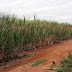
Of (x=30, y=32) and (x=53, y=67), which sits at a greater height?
(x=30, y=32)

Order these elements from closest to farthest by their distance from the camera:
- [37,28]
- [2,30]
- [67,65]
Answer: [67,65] → [2,30] → [37,28]

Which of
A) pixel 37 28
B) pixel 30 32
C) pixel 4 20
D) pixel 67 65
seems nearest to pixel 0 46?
pixel 4 20

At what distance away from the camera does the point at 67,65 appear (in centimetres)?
306

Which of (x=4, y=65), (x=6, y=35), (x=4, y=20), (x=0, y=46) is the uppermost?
(x=4, y=20)

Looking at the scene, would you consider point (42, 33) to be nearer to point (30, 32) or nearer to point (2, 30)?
point (30, 32)

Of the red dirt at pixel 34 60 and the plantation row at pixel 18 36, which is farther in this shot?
the plantation row at pixel 18 36

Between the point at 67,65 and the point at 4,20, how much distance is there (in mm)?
2293

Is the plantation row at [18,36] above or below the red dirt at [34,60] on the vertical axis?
above

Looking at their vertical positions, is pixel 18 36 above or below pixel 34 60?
above

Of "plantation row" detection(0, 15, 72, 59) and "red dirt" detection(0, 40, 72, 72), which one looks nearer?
"red dirt" detection(0, 40, 72, 72)

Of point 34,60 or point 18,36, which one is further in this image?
point 18,36

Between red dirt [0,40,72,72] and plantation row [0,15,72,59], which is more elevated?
plantation row [0,15,72,59]

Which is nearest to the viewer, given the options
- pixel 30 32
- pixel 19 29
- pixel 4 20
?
pixel 4 20

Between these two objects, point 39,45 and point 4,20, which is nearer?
point 4,20
